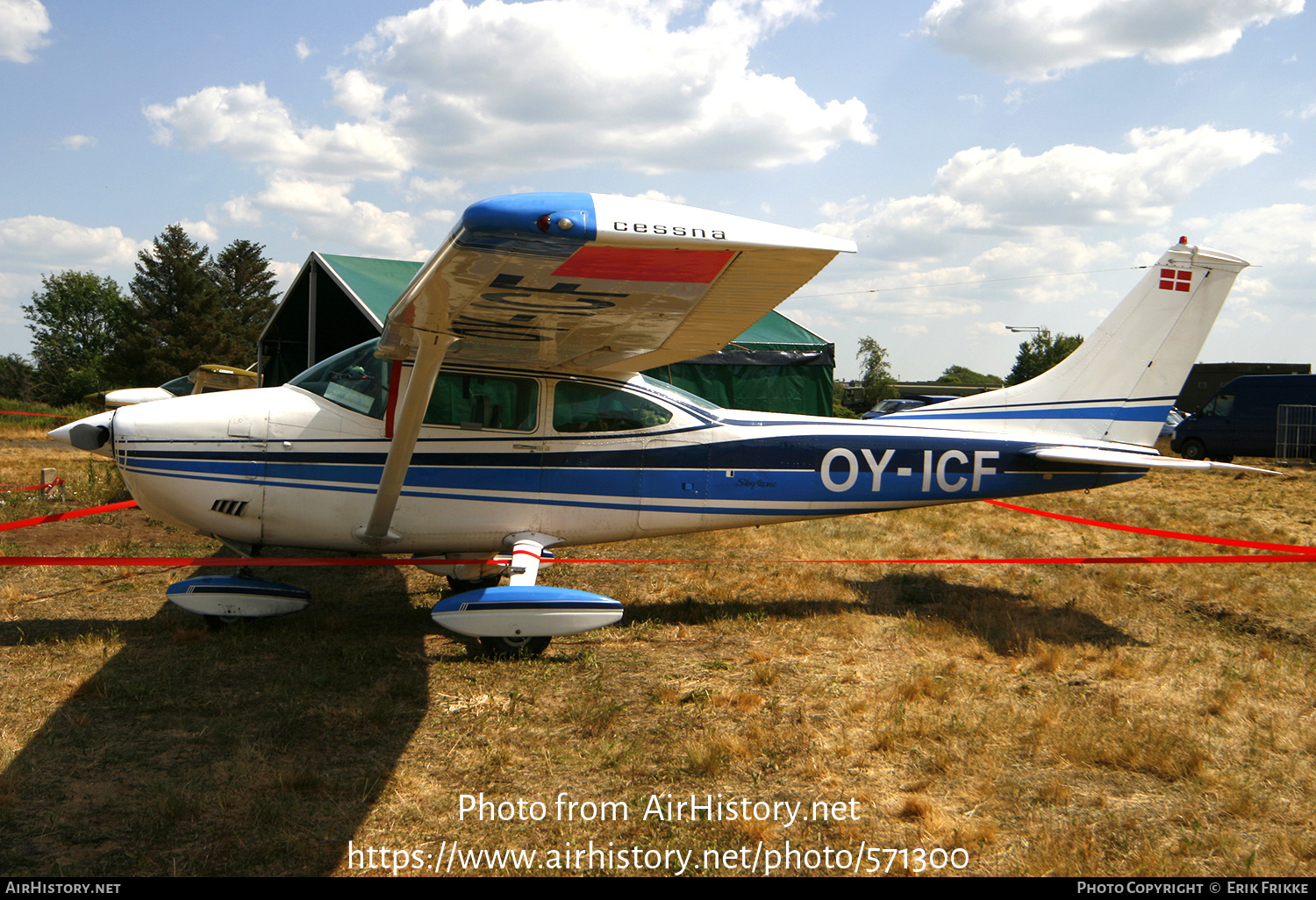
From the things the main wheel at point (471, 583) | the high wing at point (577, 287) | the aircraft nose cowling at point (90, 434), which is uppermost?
the high wing at point (577, 287)

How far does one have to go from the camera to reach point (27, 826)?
119 inches

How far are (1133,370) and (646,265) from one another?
207 inches

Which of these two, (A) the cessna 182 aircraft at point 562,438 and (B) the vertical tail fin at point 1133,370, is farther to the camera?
(B) the vertical tail fin at point 1133,370

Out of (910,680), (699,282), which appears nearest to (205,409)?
(699,282)

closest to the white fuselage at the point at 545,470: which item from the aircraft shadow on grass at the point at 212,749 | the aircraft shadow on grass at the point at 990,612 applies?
the aircraft shadow on grass at the point at 212,749

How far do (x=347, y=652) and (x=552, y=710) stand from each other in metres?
1.62

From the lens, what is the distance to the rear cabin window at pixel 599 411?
5.72 m

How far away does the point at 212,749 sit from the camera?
3.72m

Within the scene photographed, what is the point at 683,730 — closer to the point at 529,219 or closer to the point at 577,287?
the point at 577,287

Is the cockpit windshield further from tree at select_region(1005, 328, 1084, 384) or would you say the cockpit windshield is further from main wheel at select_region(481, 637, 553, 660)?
tree at select_region(1005, 328, 1084, 384)

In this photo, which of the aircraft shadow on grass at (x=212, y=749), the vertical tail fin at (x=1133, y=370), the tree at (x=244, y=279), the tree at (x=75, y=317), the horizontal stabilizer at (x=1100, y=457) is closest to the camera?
the aircraft shadow on grass at (x=212, y=749)

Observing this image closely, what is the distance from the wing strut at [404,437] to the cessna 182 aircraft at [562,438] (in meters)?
0.02

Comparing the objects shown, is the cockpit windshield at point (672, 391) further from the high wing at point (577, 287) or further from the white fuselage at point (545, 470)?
the high wing at point (577, 287)

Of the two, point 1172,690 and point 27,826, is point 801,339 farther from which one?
point 27,826
